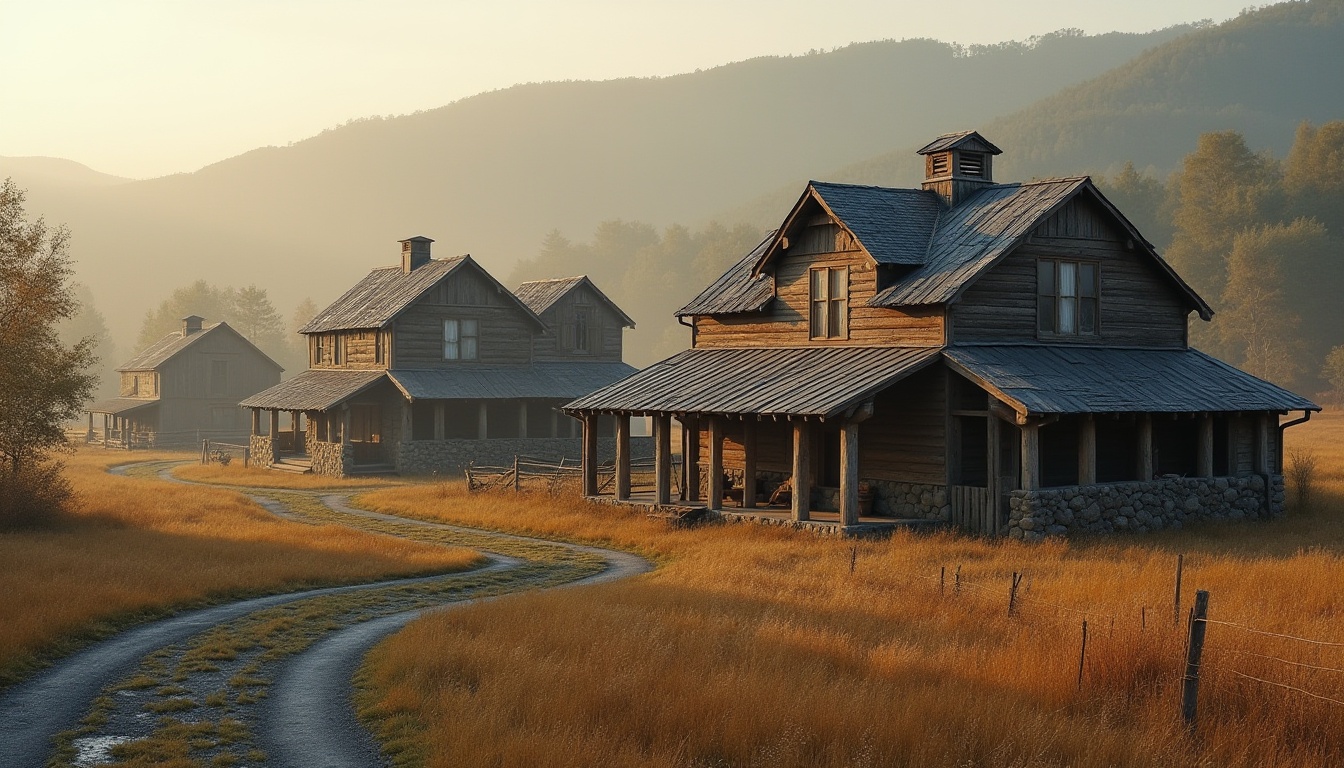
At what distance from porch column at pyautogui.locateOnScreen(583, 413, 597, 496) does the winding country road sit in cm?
1193

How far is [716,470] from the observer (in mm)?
31953

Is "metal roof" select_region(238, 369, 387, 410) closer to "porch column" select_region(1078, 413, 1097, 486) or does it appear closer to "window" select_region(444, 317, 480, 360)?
"window" select_region(444, 317, 480, 360)

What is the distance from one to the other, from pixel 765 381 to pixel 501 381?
25.3 metres

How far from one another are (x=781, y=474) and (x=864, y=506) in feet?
11.8

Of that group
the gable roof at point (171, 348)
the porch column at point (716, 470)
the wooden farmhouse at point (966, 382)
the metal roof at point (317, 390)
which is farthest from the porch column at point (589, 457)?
the gable roof at point (171, 348)

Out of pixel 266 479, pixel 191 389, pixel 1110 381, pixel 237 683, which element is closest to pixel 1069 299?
pixel 1110 381

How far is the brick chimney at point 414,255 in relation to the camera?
5916 cm

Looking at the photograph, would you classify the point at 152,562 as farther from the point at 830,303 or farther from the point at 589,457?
the point at 830,303

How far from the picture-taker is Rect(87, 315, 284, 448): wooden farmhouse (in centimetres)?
7556

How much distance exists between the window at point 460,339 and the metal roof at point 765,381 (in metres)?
20.1

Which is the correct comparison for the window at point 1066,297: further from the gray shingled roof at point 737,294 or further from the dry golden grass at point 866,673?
the dry golden grass at point 866,673

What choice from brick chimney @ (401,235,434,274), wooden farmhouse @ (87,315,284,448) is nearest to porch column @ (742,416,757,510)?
brick chimney @ (401,235,434,274)

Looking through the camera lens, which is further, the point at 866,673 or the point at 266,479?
the point at 266,479

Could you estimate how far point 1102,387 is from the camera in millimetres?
29312
